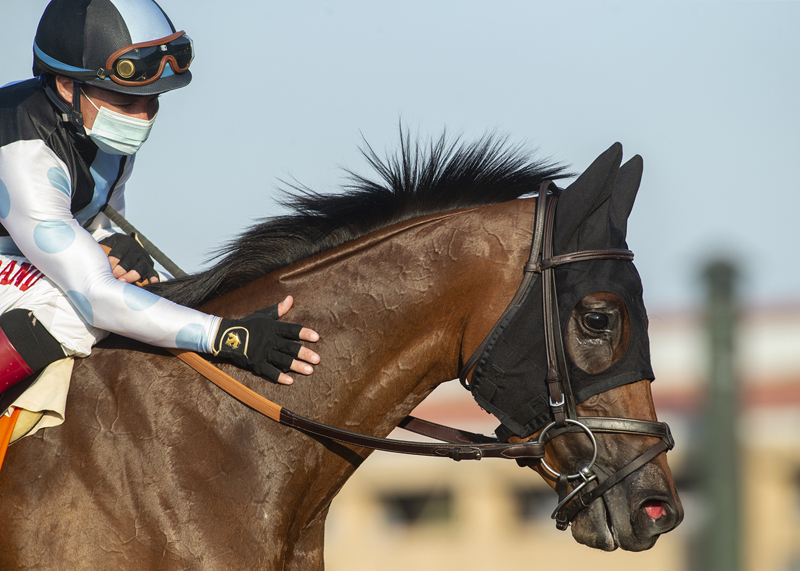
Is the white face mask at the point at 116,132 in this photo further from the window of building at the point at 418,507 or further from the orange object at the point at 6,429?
the window of building at the point at 418,507

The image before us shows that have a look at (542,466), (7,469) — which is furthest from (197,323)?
(542,466)

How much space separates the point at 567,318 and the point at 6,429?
2.04 metres

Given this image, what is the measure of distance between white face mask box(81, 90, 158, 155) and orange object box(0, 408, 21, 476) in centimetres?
106

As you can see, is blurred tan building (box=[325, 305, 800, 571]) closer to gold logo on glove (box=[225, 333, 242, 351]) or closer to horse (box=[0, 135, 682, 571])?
horse (box=[0, 135, 682, 571])

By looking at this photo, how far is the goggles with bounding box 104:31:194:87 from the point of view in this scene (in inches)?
112

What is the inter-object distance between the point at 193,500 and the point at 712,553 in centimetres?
994

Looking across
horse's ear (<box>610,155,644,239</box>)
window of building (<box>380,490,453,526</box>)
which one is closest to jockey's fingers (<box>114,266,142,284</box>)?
horse's ear (<box>610,155,644,239</box>)

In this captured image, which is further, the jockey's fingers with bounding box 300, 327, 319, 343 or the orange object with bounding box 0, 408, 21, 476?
the jockey's fingers with bounding box 300, 327, 319, 343

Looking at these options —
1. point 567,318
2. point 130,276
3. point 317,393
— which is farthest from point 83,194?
point 567,318

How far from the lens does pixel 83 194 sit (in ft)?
9.89

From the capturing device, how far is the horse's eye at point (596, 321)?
9.04 feet

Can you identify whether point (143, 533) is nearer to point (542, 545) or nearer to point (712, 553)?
point (712, 553)

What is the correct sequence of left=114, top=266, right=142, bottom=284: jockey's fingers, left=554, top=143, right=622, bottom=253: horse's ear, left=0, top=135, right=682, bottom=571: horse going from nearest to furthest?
1. left=0, top=135, right=682, bottom=571: horse
2. left=554, top=143, right=622, bottom=253: horse's ear
3. left=114, top=266, right=142, bottom=284: jockey's fingers

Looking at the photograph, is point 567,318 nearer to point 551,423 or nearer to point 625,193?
point 551,423
